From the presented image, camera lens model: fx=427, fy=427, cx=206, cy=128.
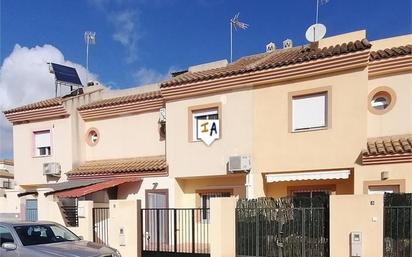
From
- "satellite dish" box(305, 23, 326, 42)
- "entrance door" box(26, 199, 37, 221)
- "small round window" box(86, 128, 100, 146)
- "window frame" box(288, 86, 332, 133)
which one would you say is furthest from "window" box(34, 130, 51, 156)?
"satellite dish" box(305, 23, 326, 42)

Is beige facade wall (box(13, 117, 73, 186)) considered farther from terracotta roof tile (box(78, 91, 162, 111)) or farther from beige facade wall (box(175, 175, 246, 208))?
beige facade wall (box(175, 175, 246, 208))

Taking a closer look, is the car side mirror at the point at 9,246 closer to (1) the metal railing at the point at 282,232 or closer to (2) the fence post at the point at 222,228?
(2) the fence post at the point at 222,228

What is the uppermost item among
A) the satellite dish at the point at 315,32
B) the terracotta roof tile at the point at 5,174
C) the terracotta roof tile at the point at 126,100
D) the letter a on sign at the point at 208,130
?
the satellite dish at the point at 315,32

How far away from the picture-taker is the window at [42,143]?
22328mm

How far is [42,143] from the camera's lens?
Answer: 2248 cm

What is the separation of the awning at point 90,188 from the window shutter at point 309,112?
24.9 feet

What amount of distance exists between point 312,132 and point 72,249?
9.22m

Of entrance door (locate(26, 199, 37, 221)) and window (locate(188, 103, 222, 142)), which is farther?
entrance door (locate(26, 199, 37, 221))

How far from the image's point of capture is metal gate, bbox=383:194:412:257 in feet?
36.0

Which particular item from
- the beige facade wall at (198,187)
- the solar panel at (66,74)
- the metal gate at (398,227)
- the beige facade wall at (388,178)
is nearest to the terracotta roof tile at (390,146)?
the beige facade wall at (388,178)

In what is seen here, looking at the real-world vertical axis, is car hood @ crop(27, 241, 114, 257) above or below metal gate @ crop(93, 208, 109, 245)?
above

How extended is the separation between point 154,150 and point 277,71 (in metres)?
7.09

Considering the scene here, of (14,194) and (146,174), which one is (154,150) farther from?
(14,194)

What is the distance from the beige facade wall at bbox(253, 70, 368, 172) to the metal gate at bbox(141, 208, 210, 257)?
330cm
